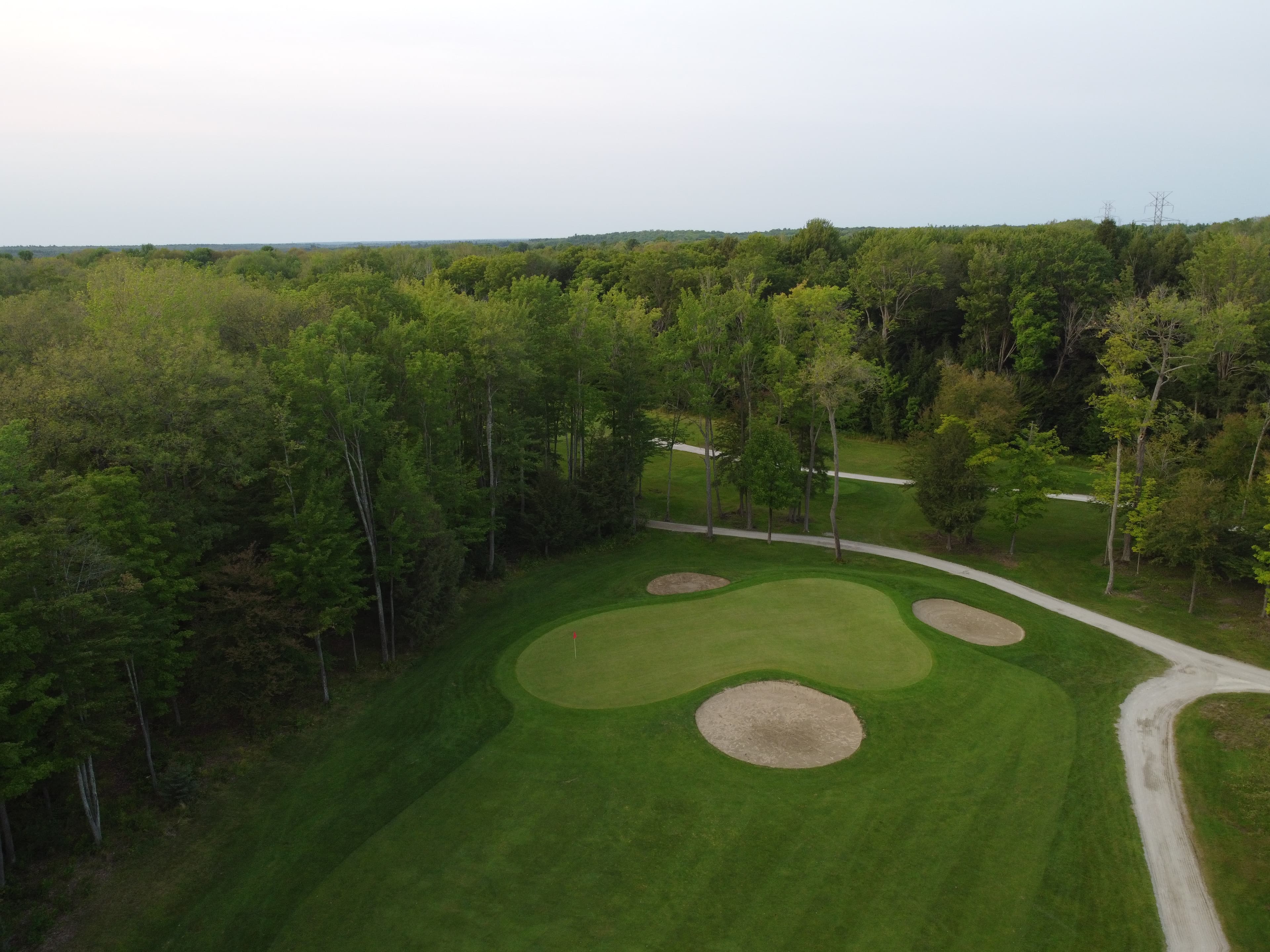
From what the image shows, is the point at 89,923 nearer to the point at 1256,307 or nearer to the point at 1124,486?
the point at 1124,486

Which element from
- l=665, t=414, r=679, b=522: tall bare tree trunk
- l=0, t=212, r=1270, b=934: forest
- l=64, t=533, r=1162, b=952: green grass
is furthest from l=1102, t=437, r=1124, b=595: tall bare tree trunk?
l=665, t=414, r=679, b=522: tall bare tree trunk

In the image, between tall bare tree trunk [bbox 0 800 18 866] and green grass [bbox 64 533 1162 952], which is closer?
green grass [bbox 64 533 1162 952]

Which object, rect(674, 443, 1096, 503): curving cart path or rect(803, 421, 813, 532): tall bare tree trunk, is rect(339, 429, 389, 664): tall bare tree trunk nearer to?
rect(674, 443, 1096, 503): curving cart path

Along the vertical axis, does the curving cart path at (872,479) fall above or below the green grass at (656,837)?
above

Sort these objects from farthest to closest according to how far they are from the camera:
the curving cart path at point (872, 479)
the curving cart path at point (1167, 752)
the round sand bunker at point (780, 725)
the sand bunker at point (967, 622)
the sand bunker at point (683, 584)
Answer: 1. the curving cart path at point (872, 479)
2. the sand bunker at point (683, 584)
3. the sand bunker at point (967, 622)
4. the round sand bunker at point (780, 725)
5. the curving cart path at point (1167, 752)

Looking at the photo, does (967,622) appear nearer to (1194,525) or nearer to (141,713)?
(1194,525)

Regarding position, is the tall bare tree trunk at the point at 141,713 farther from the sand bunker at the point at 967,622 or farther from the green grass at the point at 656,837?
the sand bunker at the point at 967,622

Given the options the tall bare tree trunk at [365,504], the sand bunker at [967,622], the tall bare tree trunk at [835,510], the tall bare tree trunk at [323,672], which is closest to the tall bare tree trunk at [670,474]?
the tall bare tree trunk at [835,510]
